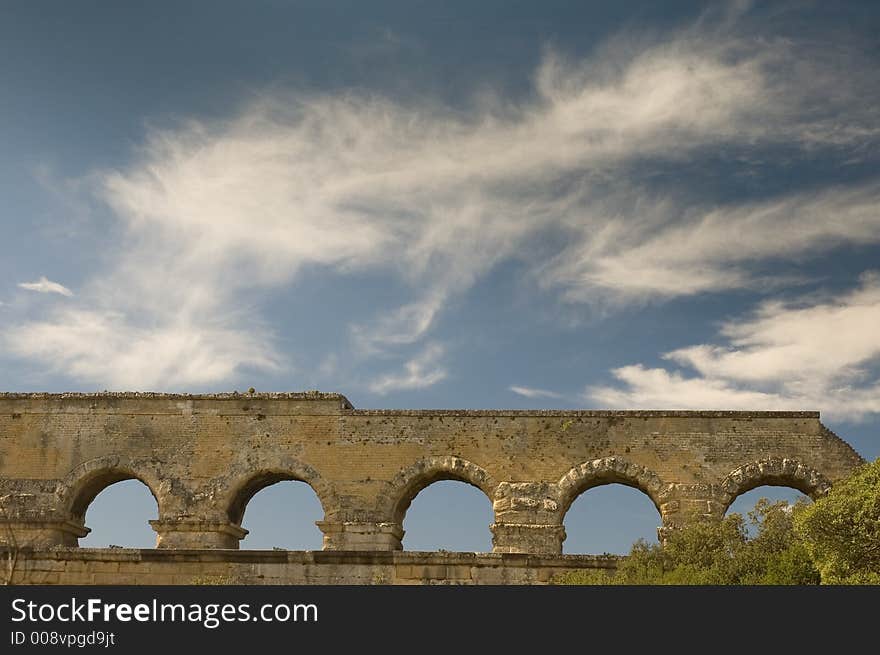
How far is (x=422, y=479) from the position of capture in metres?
23.6

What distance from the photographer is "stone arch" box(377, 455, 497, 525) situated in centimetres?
2317

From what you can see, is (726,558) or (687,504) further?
(687,504)

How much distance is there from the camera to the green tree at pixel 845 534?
14422 millimetres

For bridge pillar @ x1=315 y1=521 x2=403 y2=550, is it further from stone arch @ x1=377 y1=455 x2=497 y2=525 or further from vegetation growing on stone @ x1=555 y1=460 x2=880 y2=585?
vegetation growing on stone @ x1=555 y1=460 x2=880 y2=585

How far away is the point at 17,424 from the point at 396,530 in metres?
9.58

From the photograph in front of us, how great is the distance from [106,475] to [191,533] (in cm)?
289

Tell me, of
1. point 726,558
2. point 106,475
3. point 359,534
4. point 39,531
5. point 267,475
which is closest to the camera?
point 726,558

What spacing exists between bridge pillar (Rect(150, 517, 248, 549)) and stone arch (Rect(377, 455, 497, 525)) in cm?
355

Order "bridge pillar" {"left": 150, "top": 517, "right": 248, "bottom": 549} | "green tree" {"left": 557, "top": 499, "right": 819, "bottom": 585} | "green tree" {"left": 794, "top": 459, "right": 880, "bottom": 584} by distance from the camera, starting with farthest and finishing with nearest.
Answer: "bridge pillar" {"left": 150, "top": 517, "right": 248, "bottom": 549} → "green tree" {"left": 557, "top": 499, "right": 819, "bottom": 585} → "green tree" {"left": 794, "top": 459, "right": 880, "bottom": 584}

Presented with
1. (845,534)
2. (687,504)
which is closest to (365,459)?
(687,504)

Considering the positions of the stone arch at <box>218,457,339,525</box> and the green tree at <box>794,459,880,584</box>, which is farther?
the stone arch at <box>218,457,339,525</box>

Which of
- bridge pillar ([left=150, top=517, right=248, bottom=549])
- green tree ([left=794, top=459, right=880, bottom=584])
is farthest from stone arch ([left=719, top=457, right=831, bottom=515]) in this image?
bridge pillar ([left=150, top=517, right=248, bottom=549])

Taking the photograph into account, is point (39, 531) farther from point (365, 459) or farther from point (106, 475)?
point (365, 459)
